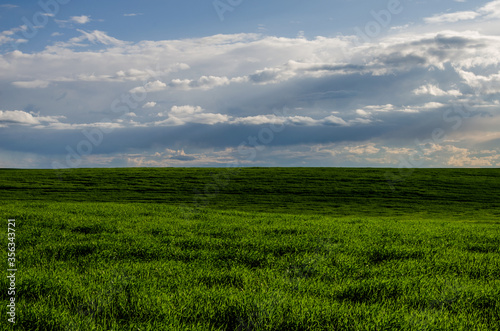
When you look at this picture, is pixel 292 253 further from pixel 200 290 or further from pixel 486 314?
pixel 486 314

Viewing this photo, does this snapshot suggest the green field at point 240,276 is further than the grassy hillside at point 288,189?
No

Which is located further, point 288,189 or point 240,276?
point 288,189

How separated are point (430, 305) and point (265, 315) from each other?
2.72 metres

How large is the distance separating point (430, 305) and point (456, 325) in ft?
2.40

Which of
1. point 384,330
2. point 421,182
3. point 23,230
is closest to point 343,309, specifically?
point 384,330

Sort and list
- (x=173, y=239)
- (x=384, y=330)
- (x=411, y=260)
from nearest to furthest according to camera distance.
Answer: (x=384, y=330) < (x=411, y=260) < (x=173, y=239)

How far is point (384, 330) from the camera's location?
461 cm

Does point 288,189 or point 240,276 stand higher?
point 240,276

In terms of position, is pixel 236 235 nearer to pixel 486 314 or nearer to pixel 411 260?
pixel 411 260

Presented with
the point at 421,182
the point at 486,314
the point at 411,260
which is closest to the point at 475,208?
the point at 421,182

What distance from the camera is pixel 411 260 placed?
8.55 meters

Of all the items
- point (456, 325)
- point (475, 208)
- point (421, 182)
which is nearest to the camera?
point (456, 325)

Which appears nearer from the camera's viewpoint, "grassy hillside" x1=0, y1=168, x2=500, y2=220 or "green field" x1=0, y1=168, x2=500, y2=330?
"green field" x1=0, y1=168, x2=500, y2=330

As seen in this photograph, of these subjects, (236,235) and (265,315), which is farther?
(236,235)
